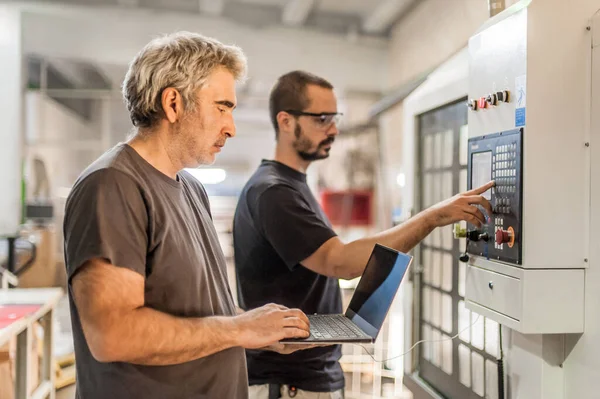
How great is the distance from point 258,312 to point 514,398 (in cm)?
74

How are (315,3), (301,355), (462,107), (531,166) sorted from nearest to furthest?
(531,166)
(301,355)
(462,107)
(315,3)

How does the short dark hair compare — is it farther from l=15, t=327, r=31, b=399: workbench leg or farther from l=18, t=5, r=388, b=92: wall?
l=18, t=5, r=388, b=92: wall

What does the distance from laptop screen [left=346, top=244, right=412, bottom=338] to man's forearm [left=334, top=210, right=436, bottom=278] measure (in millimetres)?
111

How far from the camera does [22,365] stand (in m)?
2.29

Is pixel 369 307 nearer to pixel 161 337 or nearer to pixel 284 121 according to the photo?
pixel 161 337

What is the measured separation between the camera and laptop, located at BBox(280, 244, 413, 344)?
988 millimetres

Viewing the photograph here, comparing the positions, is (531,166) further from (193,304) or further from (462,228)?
(193,304)

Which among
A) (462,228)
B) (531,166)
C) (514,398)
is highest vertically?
(531,166)

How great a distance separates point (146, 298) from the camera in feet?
2.98

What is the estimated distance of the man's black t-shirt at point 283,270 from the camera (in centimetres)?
139

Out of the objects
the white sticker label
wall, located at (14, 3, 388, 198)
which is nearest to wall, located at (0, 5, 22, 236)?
wall, located at (14, 3, 388, 198)

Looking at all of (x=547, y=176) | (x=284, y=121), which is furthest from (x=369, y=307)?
(x=284, y=121)

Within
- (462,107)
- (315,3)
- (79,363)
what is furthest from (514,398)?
(315,3)

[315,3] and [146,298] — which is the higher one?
[315,3]
